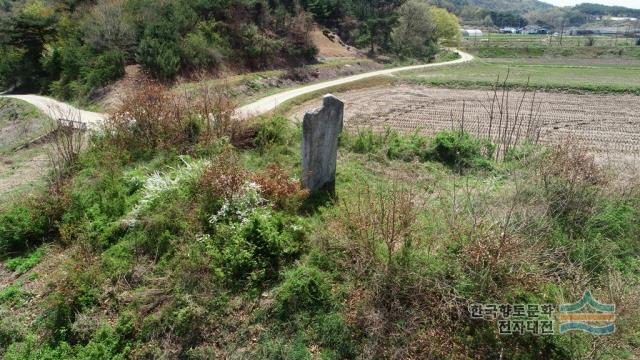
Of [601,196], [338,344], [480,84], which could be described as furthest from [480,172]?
[480,84]

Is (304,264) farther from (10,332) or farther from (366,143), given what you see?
(366,143)

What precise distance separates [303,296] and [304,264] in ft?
2.24

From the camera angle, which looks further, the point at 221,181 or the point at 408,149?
the point at 408,149

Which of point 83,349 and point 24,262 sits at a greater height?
point 24,262

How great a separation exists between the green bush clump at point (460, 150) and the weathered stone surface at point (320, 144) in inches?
143

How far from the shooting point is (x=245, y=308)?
5.80 meters

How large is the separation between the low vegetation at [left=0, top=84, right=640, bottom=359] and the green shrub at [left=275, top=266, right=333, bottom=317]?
2 centimetres

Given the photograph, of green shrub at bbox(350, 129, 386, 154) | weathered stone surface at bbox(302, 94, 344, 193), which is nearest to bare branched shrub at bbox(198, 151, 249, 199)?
weathered stone surface at bbox(302, 94, 344, 193)

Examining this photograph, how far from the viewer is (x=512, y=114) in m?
17.8

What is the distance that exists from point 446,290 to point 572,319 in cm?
153

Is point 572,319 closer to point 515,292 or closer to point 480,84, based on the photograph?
point 515,292

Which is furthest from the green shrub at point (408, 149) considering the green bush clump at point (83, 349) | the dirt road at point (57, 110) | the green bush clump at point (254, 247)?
the dirt road at point (57, 110)

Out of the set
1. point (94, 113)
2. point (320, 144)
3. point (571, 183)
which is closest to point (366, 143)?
point (320, 144)

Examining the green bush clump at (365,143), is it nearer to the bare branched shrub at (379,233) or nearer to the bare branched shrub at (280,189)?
the bare branched shrub at (280,189)
